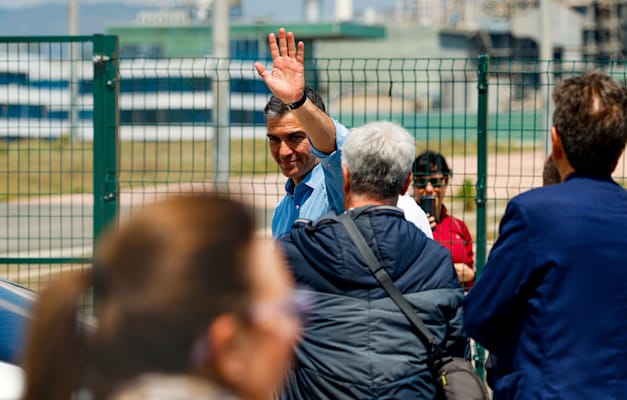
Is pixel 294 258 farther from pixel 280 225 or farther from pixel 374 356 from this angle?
pixel 280 225

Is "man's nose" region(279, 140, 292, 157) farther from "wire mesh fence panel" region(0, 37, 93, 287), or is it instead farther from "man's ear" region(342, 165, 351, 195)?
"wire mesh fence panel" region(0, 37, 93, 287)

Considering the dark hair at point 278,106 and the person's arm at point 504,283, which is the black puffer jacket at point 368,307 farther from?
the dark hair at point 278,106

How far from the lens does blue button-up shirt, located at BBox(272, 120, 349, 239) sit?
459 centimetres

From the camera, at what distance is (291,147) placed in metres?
5.20

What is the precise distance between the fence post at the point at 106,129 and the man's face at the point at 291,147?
265 centimetres

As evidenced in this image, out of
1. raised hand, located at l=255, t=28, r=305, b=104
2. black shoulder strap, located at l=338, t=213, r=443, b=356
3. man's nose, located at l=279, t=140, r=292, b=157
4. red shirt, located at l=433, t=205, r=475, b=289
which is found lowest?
red shirt, located at l=433, t=205, r=475, b=289

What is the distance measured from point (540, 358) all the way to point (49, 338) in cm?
185

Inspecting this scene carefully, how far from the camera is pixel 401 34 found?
82938 millimetres

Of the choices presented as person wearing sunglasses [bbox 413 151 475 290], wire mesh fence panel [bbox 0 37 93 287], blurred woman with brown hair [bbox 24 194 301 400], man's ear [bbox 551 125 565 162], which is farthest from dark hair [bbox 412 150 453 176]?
blurred woman with brown hair [bbox 24 194 301 400]

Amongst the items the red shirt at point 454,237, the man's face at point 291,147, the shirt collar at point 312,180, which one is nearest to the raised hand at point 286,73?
the man's face at point 291,147

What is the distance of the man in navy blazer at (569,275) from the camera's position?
335 centimetres

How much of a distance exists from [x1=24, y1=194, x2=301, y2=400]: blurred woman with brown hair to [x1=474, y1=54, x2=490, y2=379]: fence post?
5309 millimetres

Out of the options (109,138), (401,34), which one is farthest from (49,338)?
(401,34)

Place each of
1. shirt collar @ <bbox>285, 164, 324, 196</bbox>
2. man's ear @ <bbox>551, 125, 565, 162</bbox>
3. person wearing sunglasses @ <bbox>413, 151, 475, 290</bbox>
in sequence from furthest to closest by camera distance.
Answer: person wearing sunglasses @ <bbox>413, 151, 475, 290</bbox> → shirt collar @ <bbox>285, 164, 324, 196</bbox> → man's ear @ <bbox>551, 125, 565, 162</bbox>
